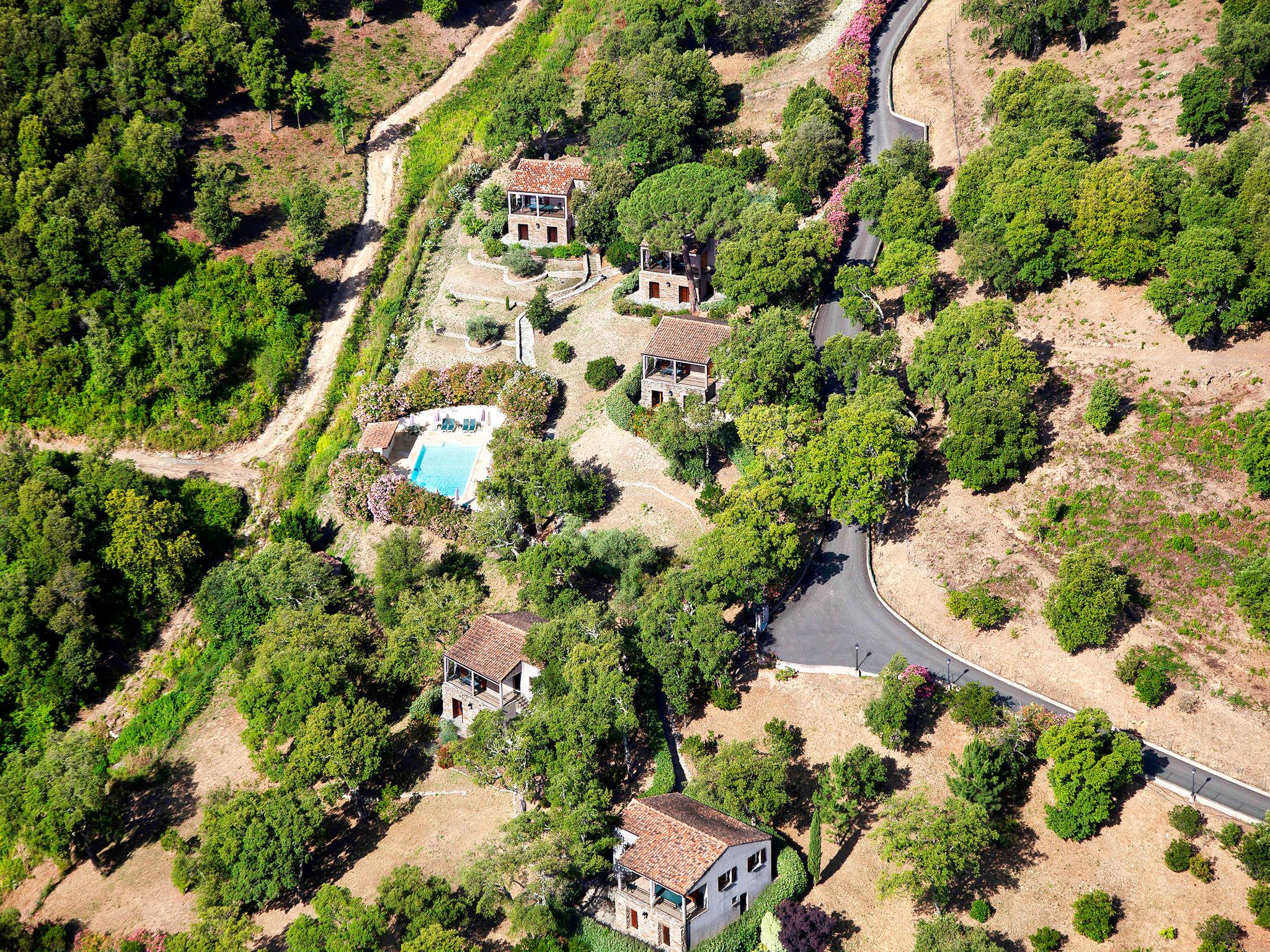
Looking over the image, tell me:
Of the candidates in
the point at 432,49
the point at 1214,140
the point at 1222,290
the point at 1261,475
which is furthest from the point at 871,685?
the point at 432,49

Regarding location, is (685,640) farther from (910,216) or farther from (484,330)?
(910,216)

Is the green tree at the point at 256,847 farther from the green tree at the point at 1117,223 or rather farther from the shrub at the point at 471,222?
the green tree at the point at 1117,223

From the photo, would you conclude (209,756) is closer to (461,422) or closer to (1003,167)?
(461,422)

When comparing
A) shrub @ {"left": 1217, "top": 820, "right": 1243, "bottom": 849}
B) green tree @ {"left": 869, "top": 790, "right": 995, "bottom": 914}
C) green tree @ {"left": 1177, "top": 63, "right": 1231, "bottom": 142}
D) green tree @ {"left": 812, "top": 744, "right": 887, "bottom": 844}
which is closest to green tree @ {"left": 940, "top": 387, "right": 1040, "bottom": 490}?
green tree @ {"left": 812, "top": 744, "right": 887, "bottom": 844}

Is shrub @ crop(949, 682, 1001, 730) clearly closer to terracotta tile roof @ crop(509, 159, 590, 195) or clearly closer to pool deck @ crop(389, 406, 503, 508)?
pool deck @ crop(389, 406, 503, 508)

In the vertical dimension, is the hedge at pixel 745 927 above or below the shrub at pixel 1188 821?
below

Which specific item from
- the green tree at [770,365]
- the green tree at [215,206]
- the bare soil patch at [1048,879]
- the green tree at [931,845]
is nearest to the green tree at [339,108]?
the green tree at [215,206]
